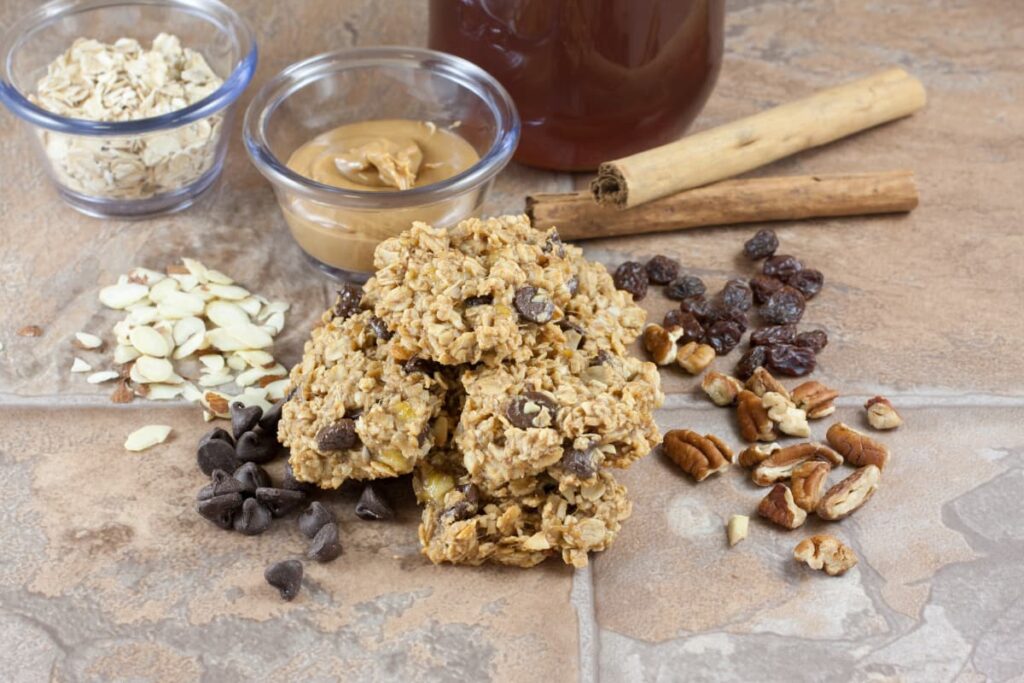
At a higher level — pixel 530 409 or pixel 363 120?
pixel 530 409

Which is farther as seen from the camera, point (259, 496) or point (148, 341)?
point (148, 341)

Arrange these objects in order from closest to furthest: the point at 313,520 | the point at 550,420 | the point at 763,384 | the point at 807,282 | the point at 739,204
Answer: the point at 550,420 → the point at 313,520 → the point at 763,384 → the point at 807,282 → the point at 739,204

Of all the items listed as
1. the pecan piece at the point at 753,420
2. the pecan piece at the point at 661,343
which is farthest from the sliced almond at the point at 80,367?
the pecan piece at the point at 753,420

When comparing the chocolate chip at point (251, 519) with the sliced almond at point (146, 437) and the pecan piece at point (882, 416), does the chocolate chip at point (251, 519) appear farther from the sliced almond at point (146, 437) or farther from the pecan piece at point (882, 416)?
the pecan piece at point (882, 416)

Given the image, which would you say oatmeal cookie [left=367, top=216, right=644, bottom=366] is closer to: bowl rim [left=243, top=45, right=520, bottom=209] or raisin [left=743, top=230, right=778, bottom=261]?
bowl rim [left=243, top=45, right=520, bottom=209]

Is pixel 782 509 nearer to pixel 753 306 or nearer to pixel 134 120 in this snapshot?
pixel 753 306

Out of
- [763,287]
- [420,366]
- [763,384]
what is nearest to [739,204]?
[763,287]

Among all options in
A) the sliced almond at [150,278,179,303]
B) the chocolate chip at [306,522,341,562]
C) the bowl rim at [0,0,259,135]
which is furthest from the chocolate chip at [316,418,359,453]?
the bowl rim at [0,0,259,135]
